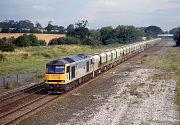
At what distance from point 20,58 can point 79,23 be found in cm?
10102

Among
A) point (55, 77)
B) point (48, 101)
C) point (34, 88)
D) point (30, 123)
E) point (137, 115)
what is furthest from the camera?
point (34, 88)

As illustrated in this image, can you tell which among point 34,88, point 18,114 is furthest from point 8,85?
point 18,114

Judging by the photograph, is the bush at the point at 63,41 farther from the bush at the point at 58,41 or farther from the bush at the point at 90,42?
the bush at the point at 90,42

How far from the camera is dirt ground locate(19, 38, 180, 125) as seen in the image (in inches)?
874

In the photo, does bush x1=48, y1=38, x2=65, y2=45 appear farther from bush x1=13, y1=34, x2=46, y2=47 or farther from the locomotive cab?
the locomotive cab

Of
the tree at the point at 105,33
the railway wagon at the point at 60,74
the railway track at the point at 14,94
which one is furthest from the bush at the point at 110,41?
the railway wagon at the point at 60,74

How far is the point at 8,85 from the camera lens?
3691 centimetres

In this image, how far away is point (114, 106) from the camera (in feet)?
87.2

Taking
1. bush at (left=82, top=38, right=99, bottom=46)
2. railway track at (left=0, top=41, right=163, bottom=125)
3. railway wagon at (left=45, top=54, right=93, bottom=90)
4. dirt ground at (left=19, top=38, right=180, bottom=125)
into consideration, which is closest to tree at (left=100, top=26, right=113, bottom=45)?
bush at (left=82, top=38, right=99, bottom=46)

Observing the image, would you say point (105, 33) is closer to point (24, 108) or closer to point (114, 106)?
point (114, 106)

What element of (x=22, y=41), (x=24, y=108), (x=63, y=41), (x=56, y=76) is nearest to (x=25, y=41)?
(x=22, y=41)

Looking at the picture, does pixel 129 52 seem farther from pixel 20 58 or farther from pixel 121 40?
pixel 121 40

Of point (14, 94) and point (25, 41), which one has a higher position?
point (25, 41)

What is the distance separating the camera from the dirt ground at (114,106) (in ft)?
72.8
